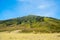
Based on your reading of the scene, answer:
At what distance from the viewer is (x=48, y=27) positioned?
70.4 metres
